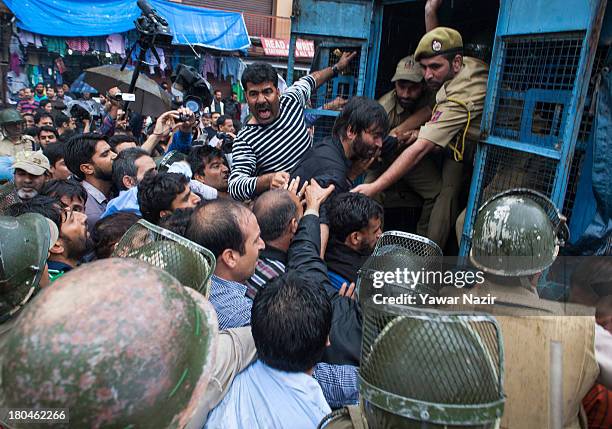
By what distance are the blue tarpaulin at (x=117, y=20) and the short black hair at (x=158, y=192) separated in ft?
34.3

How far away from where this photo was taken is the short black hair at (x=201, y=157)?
401 centimetres

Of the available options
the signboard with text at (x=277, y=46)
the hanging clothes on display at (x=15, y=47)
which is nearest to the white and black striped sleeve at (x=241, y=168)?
the hanging clothes on display at (x=15, y=47)

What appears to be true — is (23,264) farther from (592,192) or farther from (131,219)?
(592,192)

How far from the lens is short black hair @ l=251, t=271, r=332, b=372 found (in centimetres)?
139

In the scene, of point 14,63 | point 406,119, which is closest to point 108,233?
point 406,119

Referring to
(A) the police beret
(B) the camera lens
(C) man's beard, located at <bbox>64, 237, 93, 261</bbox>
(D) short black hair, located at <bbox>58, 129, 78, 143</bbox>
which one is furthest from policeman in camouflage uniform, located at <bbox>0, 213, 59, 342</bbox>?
(B) the camera lens

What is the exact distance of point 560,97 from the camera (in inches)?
105

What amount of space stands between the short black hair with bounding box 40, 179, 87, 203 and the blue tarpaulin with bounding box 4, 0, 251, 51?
32.4 ft

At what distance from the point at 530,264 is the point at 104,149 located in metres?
3.41

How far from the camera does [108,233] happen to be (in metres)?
2.56

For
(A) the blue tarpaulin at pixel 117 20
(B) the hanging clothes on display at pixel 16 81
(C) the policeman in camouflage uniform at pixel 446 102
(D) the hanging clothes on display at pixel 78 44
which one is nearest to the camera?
(C) the policeman in camouflage uniform at pixel 446 102

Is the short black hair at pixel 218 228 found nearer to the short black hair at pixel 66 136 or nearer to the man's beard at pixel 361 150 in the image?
the man's beard at pixel 361 150

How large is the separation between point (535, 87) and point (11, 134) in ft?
18.0

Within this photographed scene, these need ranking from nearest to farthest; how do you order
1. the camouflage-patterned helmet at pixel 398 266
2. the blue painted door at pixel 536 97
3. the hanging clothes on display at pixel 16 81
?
the camouflage-patterned helmet at pixel 398 266, the blue painted door at pixel 536 97, the hanging clothes on display at pixel 16 81
